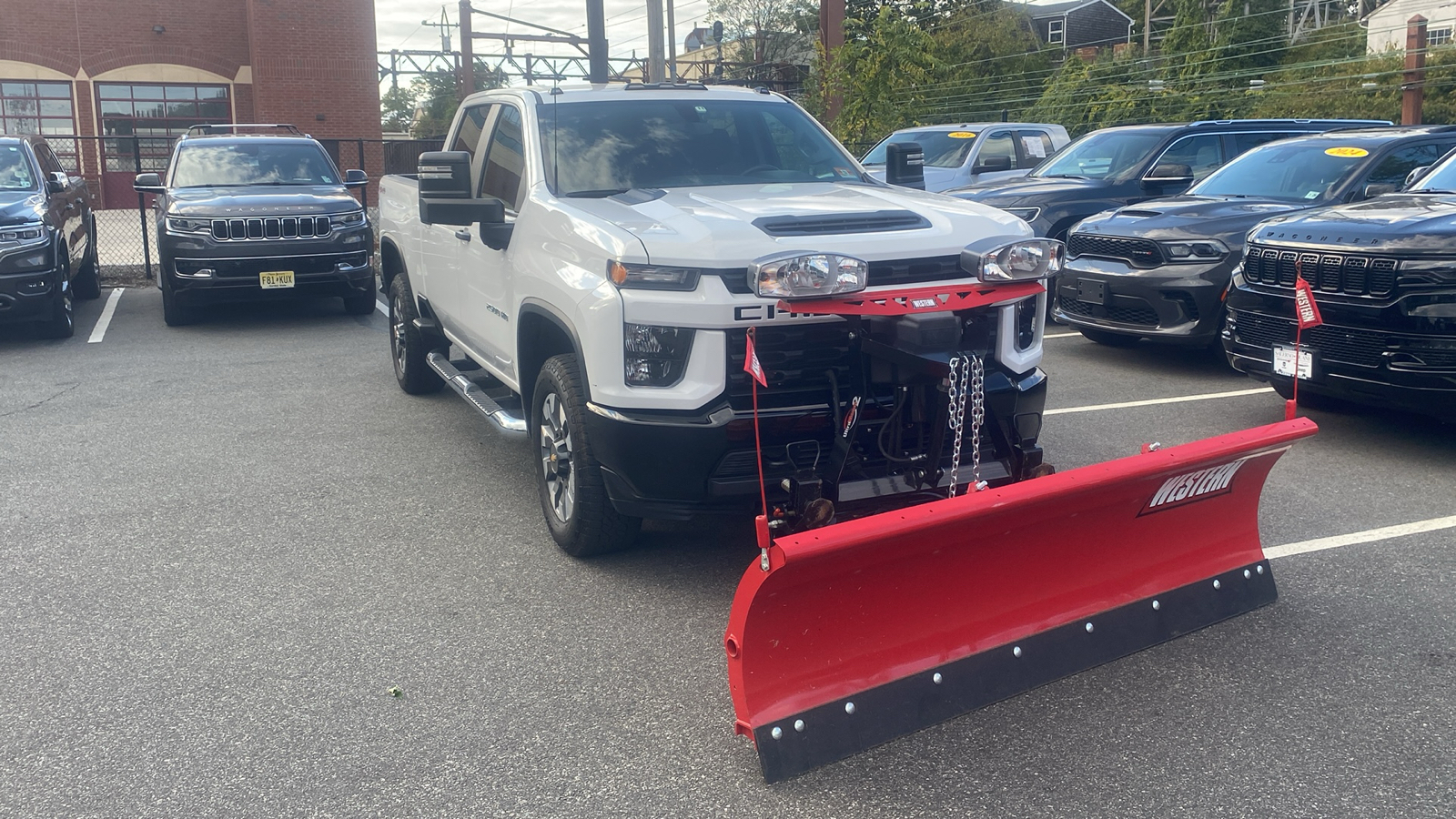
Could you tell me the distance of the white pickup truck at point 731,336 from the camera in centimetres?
426

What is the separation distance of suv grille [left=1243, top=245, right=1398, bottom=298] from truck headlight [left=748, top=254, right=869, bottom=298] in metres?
3.15

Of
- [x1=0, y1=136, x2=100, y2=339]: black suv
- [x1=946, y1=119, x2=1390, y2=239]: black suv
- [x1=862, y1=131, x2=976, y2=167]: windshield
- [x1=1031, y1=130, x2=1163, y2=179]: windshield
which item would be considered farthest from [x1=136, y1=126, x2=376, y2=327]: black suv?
[x1=1031, y1=130, x2=1163, y2=179]: windshield

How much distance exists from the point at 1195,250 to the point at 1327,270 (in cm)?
206

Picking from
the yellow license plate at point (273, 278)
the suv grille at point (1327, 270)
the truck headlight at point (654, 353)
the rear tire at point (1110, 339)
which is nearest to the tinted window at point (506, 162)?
the truck headlight at point (654, 353)

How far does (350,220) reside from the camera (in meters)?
11.7

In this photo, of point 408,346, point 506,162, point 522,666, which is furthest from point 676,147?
point 408,346

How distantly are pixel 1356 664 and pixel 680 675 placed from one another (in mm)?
2230

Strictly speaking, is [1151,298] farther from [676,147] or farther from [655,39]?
[655,39]

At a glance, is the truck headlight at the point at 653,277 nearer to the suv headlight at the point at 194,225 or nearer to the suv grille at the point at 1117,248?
the suv grille at the point at 1117,248

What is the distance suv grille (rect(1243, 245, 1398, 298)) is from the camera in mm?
6125

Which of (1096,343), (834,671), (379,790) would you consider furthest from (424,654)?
(1096,343)

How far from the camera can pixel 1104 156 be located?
476 inches

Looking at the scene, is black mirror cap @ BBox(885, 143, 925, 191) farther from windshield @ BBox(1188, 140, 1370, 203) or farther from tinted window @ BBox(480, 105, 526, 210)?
windshield @ BBox(1188, 140, 1370, 203)

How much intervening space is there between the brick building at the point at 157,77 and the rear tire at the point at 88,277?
50.8 feet
